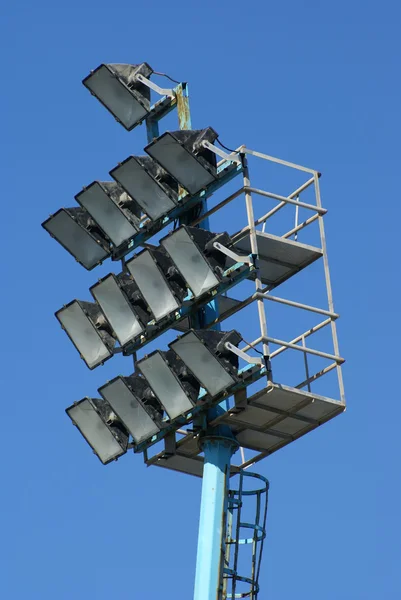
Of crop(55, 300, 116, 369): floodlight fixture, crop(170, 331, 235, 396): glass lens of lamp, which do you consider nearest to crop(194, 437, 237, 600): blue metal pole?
crop(170, 331, 235, 396): glass lens of lamp

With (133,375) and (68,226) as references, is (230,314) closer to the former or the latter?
(133,375)

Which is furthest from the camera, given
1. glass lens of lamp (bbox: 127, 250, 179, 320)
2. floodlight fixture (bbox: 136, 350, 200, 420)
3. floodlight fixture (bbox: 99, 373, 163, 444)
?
glass lens of lamp (bbox: 127, 250, 179, 320)

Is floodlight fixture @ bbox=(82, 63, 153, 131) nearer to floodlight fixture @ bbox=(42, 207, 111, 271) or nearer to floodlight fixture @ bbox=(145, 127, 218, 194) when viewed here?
floodlight fixture @ bbox=(42, 207, 111, 271)

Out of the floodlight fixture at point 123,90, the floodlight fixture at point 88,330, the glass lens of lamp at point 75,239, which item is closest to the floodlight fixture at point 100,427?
the floodlight fixture at point 88,330

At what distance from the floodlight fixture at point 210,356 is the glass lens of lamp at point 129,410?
1.53 meters

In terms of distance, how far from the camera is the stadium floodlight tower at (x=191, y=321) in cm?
2833

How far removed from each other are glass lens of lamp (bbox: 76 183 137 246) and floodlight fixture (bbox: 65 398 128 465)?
272cm

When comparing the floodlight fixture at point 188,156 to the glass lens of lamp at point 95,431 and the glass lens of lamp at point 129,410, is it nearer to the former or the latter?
the glass lens of lamp at point 129,410

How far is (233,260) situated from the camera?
29.5 m

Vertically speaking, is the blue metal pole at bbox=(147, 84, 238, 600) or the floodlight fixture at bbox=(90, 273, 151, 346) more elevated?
the floodlight fixture at bbox=(90, 273, 151, 346)

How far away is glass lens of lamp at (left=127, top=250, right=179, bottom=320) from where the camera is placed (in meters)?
29.8

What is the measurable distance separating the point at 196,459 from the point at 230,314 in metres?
2.29

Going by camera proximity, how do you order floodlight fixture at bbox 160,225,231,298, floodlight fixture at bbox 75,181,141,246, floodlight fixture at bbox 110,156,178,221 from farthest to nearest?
1. floodlight fixture at bbox 75,181,141,246
2. floodlight fixture at bbox 110,156,178,221
3. floodlight fixture at bbox 160,225,231,298

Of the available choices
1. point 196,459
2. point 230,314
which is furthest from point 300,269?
point 196,459
